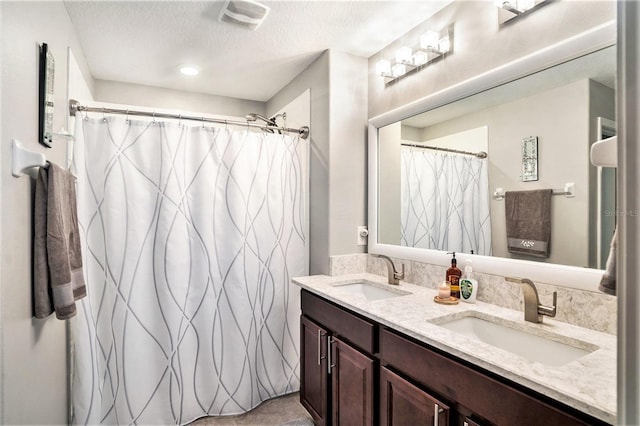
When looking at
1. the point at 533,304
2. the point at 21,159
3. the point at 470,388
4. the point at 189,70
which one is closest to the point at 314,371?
the point at 470,388

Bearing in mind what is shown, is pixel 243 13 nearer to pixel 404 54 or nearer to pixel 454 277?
pixel 404 54

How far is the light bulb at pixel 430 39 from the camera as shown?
5.63 feet

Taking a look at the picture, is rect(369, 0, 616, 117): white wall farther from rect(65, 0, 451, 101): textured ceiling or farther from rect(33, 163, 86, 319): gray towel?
rect(33, 163, 86, 319): gray towel

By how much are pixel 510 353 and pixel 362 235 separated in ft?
4.48

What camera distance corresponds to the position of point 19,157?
3.43 ft

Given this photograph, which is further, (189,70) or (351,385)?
(189,70)

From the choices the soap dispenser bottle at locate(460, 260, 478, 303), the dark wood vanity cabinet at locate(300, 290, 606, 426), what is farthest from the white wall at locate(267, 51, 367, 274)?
the soap dispenser bottle at locate(460, 260, 478, 303)

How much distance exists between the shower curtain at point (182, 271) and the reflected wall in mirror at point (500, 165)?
798 mm

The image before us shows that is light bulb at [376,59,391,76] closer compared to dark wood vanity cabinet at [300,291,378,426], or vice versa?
dark wood vanity cabinet at [300,291,378,426]

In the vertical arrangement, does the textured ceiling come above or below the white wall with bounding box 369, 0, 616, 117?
above

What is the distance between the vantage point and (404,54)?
189cm

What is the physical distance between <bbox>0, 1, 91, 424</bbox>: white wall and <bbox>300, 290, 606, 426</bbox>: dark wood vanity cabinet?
1191mm

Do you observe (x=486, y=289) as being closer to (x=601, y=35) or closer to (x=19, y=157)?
(x=601, y=35)

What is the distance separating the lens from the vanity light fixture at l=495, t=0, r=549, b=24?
1.33 metres
